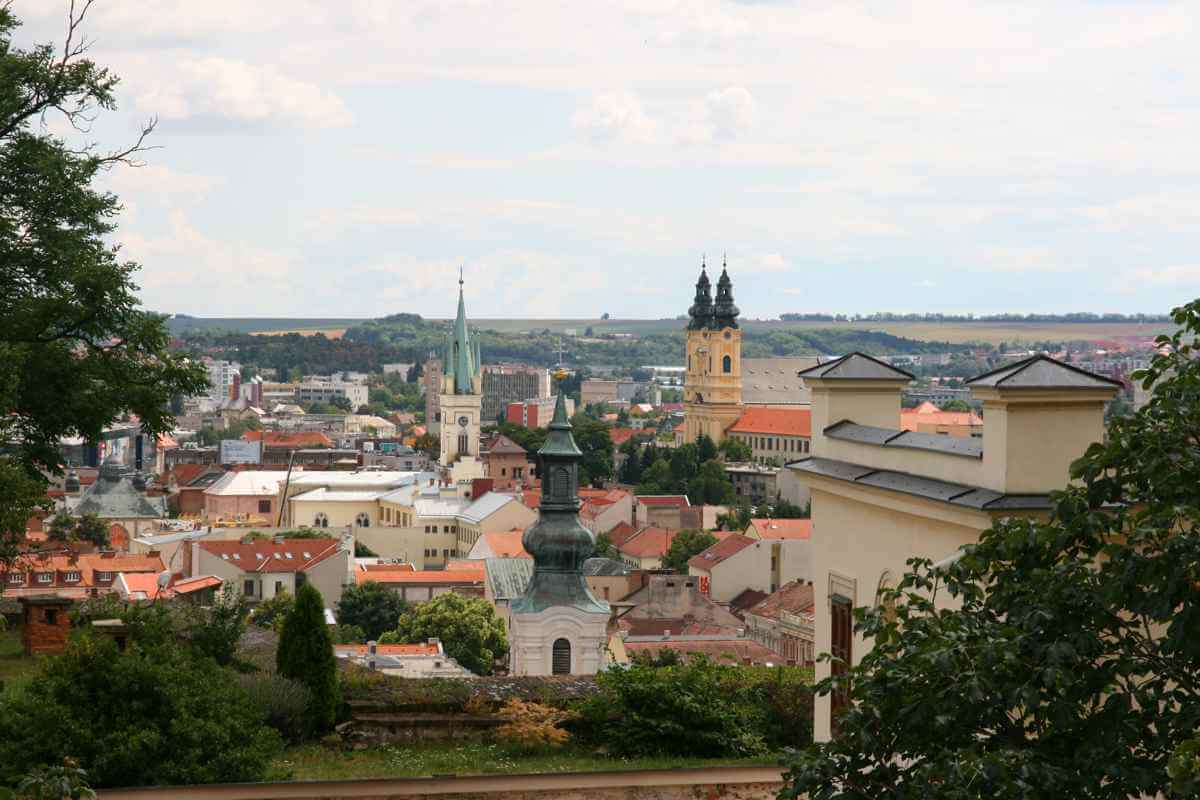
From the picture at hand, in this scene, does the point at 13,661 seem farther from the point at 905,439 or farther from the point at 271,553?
the point at 271,553

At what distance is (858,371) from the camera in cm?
1249

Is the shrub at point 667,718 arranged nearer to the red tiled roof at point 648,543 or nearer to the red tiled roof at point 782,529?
the red tiled roof at point 782,529

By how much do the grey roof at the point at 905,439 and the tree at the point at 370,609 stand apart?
50625 millimetres

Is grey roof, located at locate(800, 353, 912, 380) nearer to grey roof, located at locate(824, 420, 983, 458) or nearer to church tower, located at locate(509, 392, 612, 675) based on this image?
grey roof, located at locate(824, 420, 983, 458)

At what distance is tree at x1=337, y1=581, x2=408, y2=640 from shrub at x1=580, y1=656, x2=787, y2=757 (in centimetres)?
4734

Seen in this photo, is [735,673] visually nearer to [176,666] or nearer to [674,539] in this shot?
[176,666]

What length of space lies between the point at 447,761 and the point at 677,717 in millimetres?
1941

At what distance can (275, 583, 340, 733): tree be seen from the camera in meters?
15.1

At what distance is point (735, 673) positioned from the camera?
16.6 m

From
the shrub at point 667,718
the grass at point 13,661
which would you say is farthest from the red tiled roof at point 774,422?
the shrub at point 667,718

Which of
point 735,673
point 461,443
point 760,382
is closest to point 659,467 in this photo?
point 461,443

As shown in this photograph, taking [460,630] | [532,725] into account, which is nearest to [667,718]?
[532,725]

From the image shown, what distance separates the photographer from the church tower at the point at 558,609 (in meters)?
34.8

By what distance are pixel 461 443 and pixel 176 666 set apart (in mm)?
117730
